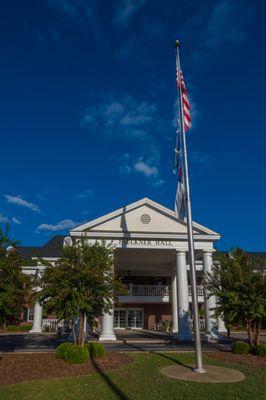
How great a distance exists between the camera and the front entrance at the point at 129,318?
120 feet

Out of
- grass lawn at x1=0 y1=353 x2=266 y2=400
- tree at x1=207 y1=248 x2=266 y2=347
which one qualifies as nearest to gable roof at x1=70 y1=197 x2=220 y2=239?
tree at x1=207 y1=248 x2=266 y2=347

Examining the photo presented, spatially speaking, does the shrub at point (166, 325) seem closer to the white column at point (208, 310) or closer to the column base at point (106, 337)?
the white column at point (208, 310)

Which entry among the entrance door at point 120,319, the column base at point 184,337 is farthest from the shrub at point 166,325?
the column base at point 184,337

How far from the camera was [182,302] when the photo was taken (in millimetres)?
24531

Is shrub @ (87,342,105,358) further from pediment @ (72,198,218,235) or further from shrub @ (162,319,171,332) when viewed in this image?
shrub @ (162,319,171,332)

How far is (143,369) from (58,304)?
504 cm

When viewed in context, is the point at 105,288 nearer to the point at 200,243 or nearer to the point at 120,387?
the point at 120,387

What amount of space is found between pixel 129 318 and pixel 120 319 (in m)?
0.98

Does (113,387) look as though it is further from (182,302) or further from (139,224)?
(139,224)

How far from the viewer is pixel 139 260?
35.3 m

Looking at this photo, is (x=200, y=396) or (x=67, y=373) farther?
(x=67, y=373)

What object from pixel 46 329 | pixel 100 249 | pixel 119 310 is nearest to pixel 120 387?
pixel 100 249

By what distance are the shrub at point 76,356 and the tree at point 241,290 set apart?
6.74 m

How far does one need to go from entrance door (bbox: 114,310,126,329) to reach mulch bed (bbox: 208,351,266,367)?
21338 mm
